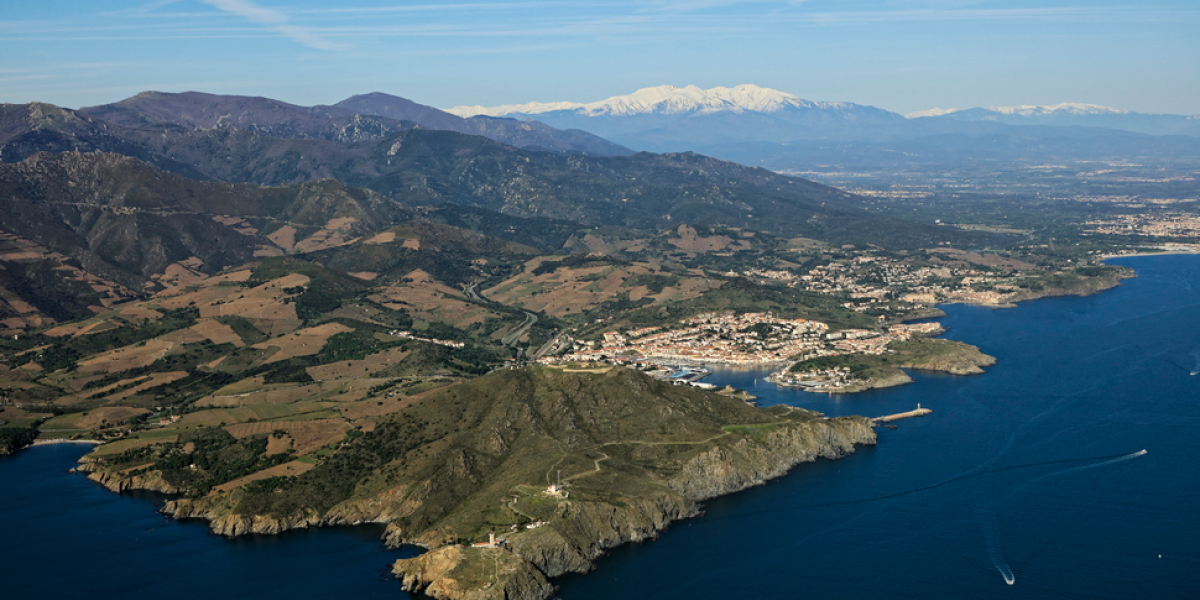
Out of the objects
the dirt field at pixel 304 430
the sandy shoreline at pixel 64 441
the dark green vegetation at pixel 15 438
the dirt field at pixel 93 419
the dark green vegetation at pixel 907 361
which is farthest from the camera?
the dark green vegetation at pixel 907 361

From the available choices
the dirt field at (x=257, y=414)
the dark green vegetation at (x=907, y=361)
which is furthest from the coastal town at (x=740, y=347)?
the dirt field at (x=257, y=414)

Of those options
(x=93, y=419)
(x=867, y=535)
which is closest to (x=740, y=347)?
(x=867, y=535)

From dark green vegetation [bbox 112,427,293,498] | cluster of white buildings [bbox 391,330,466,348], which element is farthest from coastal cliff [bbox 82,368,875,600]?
cluster of white buildings [bbox 391,330,466,348]

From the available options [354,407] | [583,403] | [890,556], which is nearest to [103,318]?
[354,407]

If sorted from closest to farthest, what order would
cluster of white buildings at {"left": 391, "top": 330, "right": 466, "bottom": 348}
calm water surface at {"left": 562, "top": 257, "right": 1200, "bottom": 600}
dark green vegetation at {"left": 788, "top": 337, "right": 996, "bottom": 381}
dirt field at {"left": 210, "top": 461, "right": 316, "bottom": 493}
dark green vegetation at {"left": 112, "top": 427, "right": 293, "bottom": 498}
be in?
calm water surface at {"left": 562, "top": 257, "right": 1200, "bottom": 600}, dirt field at {"left": 210, "top": 461, "right": 316, "bottom": 493}, dark green vegetation at {"left": 112, "top": 427, "right": 293, "bottom": 498}, dark green vegetation at {"left": 788, "top": 337, "right": 996, "bottom": 381}, cluster of white buildings at {"left": 391, "top": 330, "right": 466, "bottom": 348}

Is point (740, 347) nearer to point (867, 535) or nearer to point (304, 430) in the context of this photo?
point (304, 430)

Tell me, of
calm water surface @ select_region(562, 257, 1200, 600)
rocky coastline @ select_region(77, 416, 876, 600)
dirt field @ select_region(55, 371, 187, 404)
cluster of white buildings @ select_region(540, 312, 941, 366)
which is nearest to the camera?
rocky coastline @ select_region(77, 416, 876, 600)

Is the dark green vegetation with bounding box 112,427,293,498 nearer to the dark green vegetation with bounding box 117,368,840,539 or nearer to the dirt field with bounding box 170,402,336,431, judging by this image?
the dark green vegetation with bounding box 117,368,840,539

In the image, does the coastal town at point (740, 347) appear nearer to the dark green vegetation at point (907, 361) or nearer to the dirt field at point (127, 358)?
the dark green vegetation at point (907, 361)

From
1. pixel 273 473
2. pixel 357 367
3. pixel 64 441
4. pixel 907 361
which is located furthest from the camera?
pixel 907 361
